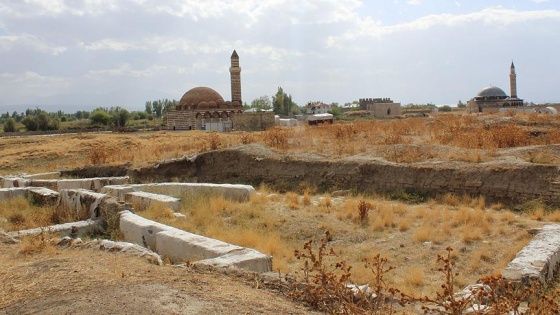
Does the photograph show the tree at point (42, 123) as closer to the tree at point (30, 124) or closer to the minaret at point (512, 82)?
the tree at point (30, 124)

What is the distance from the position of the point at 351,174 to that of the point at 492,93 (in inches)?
2519

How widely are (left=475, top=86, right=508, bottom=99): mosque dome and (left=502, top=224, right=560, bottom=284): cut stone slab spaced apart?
2665 inches

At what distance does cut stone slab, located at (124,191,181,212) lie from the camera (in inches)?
415

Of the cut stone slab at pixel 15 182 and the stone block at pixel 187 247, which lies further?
the cut stone slab at pixel 15 182

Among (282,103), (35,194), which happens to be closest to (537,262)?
(35,194)

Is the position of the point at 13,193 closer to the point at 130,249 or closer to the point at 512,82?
the point at 130,249

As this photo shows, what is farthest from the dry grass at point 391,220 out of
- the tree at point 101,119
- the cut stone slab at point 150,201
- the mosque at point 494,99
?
the tree at point 101,119

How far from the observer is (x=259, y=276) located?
5262 millimetres

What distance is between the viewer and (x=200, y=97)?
190ft

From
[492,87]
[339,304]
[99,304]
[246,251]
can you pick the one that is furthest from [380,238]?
[492,87]

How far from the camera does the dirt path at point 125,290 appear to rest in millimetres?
4113

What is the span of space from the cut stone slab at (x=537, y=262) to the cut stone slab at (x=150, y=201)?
6870mm

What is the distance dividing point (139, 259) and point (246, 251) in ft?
4.42

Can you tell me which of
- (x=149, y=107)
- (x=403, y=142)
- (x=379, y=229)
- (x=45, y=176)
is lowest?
(x=379, y=229)
